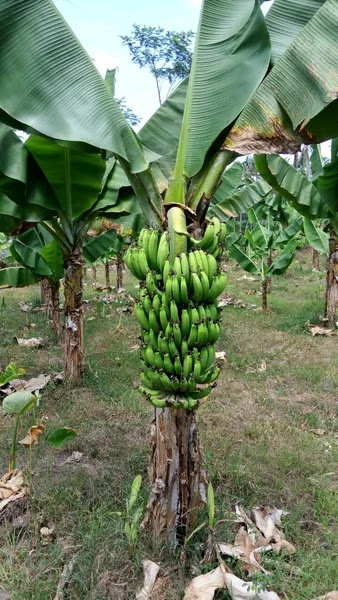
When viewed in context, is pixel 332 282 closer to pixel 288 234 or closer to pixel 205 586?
pixel 288 234

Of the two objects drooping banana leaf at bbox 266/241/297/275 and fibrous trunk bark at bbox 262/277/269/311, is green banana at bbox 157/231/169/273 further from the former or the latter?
fibrous trunk bark at bbox 262/277/269/311

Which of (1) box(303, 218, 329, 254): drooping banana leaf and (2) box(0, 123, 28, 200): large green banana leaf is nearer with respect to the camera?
(2) box(0, 123, 28, 200): large green banana leaf

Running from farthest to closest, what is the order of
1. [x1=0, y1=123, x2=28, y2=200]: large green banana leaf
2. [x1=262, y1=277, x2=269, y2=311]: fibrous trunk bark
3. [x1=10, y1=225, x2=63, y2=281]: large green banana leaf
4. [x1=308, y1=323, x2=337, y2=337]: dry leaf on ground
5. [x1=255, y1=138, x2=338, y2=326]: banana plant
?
[x1=262, y1=277, x2=269, y2=311]: fibrous trunk bark → [x1=308, y1=323, x2=337, y2=337]: dry leaf on ground → [x1=10, y1=225, x2=63, y2=281]: large green banana leaf → [x1=255, y1=138, x2=338, y2=326]: banana plant → [x1=0, y1=123, x2=28, y2=200]: large green banana leaf

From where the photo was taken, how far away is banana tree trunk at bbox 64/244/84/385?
13.1 ft

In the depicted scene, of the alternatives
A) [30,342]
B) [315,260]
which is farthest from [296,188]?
[315,260]

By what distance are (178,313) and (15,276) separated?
3.67 meters

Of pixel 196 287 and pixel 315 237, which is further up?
pixel 315 237

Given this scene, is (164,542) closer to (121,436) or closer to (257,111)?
(121,436)

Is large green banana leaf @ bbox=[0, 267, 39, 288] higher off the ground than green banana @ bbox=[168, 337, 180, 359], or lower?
higher

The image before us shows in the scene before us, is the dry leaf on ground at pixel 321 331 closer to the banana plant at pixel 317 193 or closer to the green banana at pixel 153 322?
the banana plant at pixel 317 193

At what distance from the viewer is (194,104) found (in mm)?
1967

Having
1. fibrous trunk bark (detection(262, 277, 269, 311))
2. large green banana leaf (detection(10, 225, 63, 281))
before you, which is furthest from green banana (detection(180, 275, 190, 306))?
fibrous trunk bark (detection(262, 277, 269, 311))

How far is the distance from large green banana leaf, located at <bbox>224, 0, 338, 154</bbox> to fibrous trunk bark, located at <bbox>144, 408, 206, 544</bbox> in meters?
1.23


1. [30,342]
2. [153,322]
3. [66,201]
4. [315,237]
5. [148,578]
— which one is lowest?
[148,578]
